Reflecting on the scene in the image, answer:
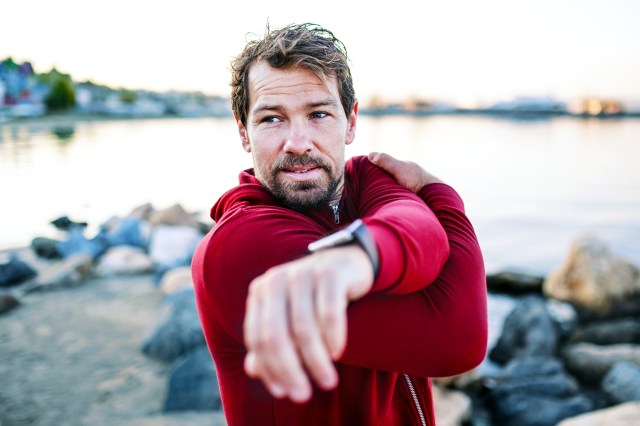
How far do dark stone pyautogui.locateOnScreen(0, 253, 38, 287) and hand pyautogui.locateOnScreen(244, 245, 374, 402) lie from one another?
7321mm

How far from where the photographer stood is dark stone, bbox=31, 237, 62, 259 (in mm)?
8625

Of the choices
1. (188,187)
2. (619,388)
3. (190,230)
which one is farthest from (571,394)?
(188,187)

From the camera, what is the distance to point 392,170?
187 cm

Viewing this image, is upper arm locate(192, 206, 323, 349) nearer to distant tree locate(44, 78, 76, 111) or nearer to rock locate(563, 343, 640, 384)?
rock locate(563, 343, 640, 384)

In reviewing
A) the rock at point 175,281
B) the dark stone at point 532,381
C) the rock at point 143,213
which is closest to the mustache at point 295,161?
the dark stone at point 532,381

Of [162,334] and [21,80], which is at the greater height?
[21,80]

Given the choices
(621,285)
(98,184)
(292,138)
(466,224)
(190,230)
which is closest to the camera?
(466,224)

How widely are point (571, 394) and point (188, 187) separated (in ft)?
54.7

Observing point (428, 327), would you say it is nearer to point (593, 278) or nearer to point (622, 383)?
point (622, 383)

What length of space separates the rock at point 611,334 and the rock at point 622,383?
125 cm

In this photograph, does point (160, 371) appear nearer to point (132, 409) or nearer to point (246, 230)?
point (132, 409)

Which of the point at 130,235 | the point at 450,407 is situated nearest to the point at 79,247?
the point at 130,235

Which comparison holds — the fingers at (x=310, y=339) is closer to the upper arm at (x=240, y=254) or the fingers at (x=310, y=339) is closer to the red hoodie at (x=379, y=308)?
the red hoodie at (x=379, y=308)

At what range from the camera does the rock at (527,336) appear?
18.4ft
